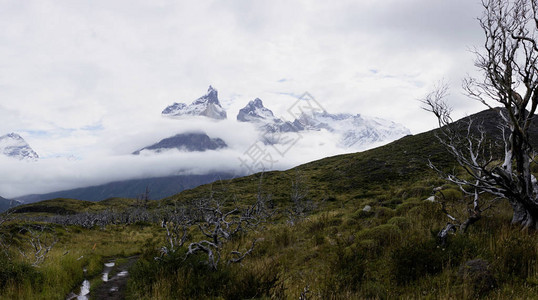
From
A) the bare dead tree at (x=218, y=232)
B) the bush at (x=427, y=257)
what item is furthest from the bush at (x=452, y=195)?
the bare dead tree at (x=218, y=232)

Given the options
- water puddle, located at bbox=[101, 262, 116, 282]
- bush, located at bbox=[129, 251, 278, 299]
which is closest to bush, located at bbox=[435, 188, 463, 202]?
bush, located at bbox=[129, 251, 278, 299]

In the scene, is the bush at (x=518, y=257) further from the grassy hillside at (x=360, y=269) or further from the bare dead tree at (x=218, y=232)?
the bare dead tree at (x=218, y=232)

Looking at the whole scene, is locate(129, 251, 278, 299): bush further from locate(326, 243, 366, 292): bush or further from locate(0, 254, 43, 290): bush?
locate(0, 254, 43, 290): bush

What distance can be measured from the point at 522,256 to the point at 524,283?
917mm

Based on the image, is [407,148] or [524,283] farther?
[407,148]

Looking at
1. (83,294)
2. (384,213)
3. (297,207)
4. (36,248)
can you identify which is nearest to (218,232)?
(83,294)

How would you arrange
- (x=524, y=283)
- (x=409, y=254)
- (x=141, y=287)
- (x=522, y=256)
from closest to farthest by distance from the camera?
(x=524, y=283) → (x=522, y=256) → (x=409, y=254) → (x=141, y=287)

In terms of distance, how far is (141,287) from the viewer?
25.5ft

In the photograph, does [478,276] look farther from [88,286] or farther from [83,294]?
[88,286]

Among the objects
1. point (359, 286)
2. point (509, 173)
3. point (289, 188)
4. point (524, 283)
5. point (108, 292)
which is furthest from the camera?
point (289, 188)

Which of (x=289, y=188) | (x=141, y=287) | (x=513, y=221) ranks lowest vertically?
(x=289, y=188)

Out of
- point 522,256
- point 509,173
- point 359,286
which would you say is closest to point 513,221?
point 509,173

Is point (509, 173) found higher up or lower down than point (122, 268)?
higher up

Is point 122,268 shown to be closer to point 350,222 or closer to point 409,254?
point 350,222
